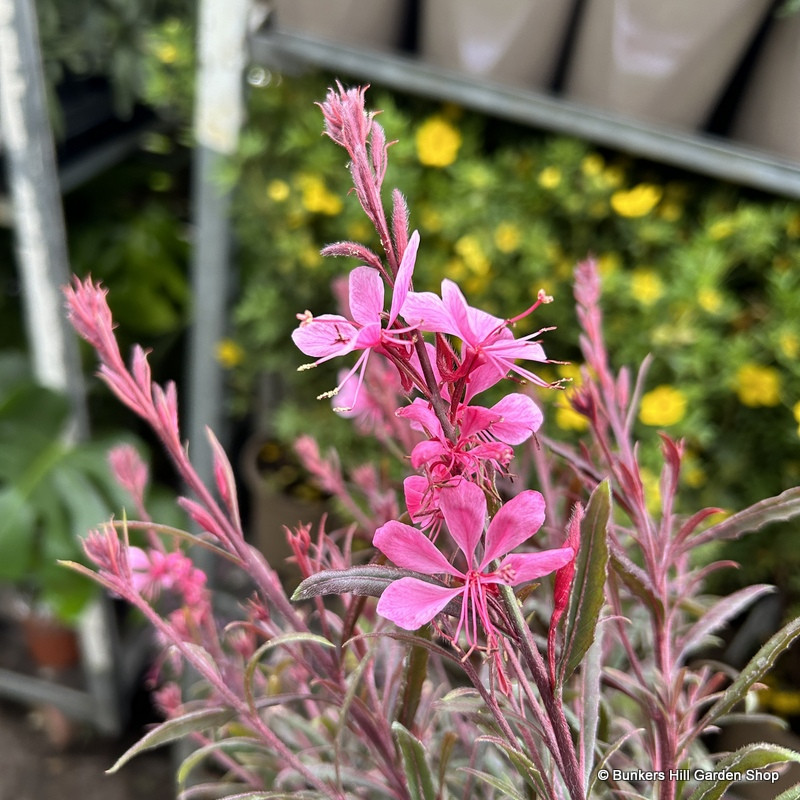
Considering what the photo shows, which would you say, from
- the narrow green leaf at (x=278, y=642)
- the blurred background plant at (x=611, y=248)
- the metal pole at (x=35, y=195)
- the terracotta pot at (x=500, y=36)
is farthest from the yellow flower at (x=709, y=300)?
the metal pole at (x=35, y=195)

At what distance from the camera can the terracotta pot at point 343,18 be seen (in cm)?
87

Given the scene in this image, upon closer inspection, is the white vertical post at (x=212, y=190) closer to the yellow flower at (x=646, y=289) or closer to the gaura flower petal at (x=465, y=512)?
the yellow flower at (x=646, y=289)

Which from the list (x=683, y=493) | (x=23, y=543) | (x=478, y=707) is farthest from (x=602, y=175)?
(x=23, y=543)

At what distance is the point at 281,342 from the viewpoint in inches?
43.1

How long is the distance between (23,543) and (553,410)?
75cm

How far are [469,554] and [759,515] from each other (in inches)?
9.1

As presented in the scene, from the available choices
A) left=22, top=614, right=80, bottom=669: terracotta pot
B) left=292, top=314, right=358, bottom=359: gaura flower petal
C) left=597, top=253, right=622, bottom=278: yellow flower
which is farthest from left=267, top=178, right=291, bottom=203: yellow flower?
left=22, top=614, right=80, bottom=669: terracotta pot

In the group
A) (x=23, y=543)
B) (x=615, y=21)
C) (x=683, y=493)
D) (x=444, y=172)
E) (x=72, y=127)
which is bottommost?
(x=23, y=543)

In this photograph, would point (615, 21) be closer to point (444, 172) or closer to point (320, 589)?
point (444, 172)

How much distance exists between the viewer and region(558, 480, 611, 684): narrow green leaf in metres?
0.31

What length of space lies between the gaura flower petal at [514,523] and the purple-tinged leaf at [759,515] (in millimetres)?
198

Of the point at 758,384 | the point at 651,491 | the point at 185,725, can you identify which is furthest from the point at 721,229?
the point at 185,725

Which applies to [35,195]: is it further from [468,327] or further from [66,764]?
[66,764]

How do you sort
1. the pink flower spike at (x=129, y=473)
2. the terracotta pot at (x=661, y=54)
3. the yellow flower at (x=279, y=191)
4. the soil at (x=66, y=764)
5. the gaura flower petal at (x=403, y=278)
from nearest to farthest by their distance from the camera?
the gaura flower petal at (x=403, y=278) < the pink flower spike at (x=129, y=473) < the terracotta pot at (x=661, y=54) < the yellow flower at (x=279, y=191) < the soil at (x=66, y=764)
